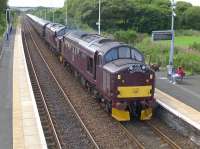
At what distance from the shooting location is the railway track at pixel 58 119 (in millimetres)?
16078

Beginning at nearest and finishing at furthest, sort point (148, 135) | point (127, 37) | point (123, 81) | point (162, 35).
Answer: point (148, 135) → point (123, 81) → point (162, 35) → point (127, 37)

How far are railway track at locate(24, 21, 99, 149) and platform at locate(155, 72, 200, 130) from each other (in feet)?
12.6

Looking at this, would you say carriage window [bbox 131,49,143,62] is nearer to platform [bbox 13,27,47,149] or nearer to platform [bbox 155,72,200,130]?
platform [bbox 155,72,200,130]

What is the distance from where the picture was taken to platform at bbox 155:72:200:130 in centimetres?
1831

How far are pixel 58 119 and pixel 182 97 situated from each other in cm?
673

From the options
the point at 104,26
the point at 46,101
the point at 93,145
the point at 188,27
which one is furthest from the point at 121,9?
the point at 93,145

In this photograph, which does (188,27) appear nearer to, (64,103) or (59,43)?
(59,43)

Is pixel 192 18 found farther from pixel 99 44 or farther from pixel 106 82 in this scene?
pixel 106 82

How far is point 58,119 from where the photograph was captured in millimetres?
19250

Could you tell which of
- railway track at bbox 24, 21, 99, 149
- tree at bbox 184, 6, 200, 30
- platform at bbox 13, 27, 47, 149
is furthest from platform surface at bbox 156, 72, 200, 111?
tree at bbox 184, 6, 200, 30

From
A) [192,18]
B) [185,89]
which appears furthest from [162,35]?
[192,18]

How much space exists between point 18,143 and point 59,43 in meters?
22.3

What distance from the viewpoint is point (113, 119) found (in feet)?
62.6

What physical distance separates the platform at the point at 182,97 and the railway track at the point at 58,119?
12.6 feet
